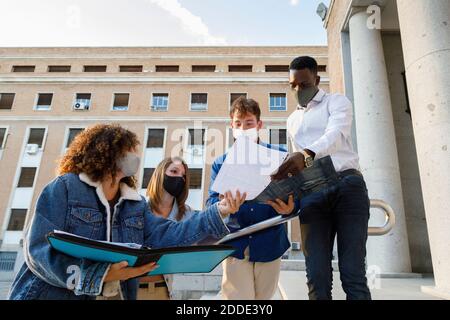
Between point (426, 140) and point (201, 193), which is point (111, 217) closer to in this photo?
point (426, 140)

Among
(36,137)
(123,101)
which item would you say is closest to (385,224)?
(123,101)

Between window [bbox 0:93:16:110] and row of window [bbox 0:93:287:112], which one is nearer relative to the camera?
row of window [bbox 0:93:287:112]

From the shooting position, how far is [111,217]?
1.40 metres

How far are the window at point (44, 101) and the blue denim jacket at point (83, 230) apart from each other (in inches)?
1013

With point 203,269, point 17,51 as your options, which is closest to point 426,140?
point 203,269

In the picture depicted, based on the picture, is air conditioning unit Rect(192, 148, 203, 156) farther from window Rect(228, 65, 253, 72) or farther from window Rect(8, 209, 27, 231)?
window Rect(8, 209, 27, 231)

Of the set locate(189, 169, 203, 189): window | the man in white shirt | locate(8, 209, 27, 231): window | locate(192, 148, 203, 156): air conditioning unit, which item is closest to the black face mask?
the man in white shirt

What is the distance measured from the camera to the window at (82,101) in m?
23.0

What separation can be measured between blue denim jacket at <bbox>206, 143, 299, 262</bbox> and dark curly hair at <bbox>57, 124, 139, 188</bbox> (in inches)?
24.5

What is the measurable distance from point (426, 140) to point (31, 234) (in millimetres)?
3289

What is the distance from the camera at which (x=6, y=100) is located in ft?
77.9

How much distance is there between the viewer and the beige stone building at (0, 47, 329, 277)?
21.3 meters

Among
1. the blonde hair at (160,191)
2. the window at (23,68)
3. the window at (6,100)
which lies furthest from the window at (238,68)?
the blonde hair at (160,191)

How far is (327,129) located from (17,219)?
79.0 ft
